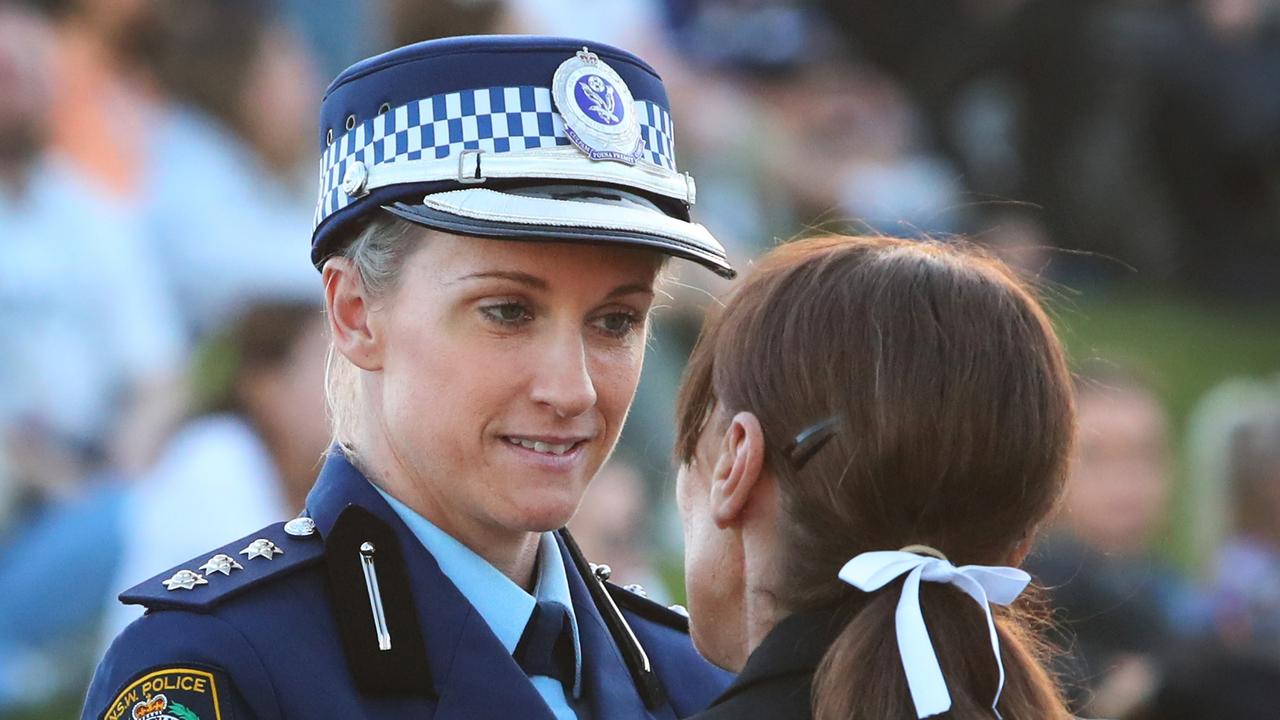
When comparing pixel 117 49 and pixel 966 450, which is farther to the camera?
pixel 117 49

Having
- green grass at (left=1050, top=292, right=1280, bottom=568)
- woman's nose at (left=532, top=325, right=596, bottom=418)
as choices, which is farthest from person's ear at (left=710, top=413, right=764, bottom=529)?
green grass at (left=1050, top=292, right=1280, bottom=568)

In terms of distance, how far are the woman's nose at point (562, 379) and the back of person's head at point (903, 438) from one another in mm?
293

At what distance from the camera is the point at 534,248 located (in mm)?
2238

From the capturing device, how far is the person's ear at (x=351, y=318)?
2.34m

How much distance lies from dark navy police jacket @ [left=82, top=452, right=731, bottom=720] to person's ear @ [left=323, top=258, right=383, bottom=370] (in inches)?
6.6

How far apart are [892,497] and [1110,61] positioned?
7.12 metres

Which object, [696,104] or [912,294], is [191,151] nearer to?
[696,104]

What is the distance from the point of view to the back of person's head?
1.87 meters

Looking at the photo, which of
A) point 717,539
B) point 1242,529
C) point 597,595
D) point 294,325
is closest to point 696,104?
point 294,325

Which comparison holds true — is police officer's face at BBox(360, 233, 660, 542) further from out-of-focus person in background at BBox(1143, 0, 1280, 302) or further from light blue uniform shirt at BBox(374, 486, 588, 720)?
out-of-focus person in background at BBox(1143, 0, 1280, 302)

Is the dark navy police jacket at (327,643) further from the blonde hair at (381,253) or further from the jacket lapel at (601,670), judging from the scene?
the blonde hair at (381,253)

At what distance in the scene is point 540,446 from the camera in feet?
7.59

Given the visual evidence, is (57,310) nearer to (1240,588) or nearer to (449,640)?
(449,640)

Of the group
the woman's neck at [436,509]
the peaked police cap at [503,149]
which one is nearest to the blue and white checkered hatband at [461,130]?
the peaked police cap at [503,149]
